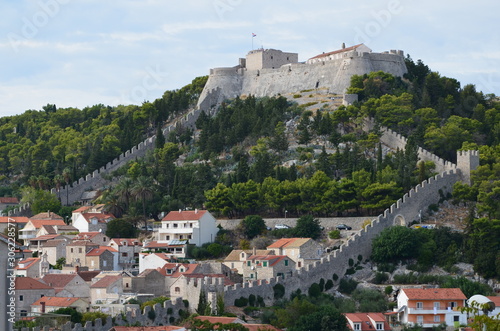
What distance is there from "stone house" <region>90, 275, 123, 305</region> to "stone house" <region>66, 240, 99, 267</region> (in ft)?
28.1

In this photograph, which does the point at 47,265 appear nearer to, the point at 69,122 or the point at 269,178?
the point at 269,178

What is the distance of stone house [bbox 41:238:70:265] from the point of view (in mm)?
63312

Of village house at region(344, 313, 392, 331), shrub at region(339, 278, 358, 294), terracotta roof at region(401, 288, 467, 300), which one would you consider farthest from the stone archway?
village house at region(344, 313, 392, 331)

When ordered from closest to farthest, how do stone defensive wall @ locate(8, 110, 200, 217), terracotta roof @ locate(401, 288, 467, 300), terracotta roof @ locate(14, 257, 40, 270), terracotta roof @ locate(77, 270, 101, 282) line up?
terracotta roof @ locate(401, 288, 467, 300)
terracotta roof @ locate(77, 270, 101, 282)
terracotta roof @ locate(14, 257, 40, 270)
stone defensive wall @ locate(8, 110, 200, 217)

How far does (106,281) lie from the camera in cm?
5328

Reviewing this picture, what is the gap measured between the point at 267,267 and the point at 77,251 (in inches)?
534

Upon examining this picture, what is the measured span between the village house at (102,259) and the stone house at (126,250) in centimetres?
36

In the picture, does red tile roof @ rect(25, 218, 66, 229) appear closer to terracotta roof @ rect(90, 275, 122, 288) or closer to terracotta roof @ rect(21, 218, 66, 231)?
terracotta roof @ rect(21, 218, 66, 231)

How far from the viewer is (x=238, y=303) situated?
50188 millimetres

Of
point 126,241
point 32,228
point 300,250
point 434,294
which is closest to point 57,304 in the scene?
point 126,241

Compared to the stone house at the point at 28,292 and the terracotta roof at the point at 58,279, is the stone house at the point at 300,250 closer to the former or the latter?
the terracotta roof at the point at 58,279

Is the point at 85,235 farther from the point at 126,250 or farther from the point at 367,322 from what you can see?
the point at 367,322

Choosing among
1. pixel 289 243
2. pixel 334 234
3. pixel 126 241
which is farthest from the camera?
pixel 126 241

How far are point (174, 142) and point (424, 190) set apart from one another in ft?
93.6
